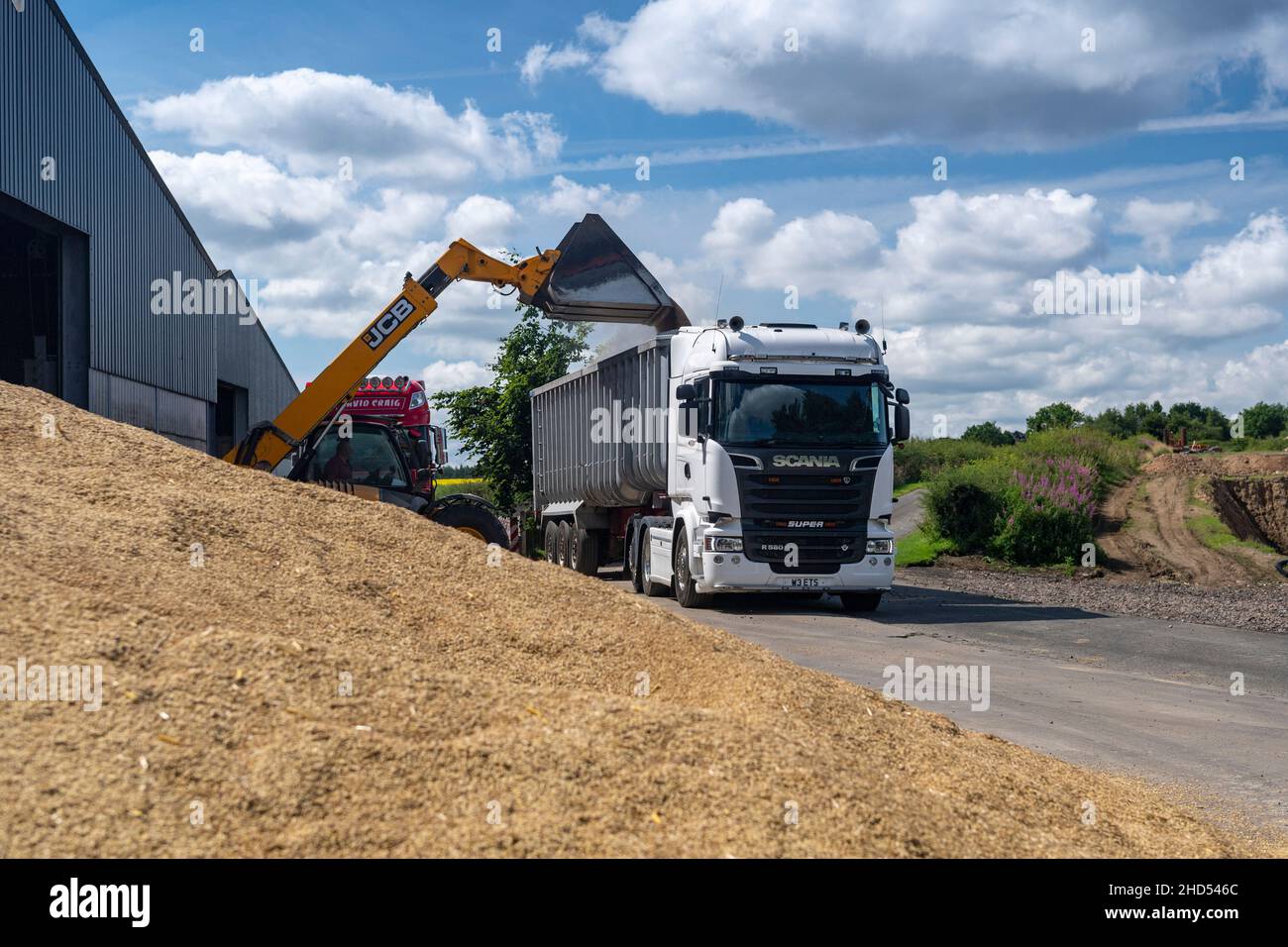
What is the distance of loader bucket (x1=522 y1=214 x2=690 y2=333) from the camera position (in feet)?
61.4

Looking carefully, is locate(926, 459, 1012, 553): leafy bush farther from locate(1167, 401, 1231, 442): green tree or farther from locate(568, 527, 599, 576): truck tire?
locate(1167, 401, 1231, 442): green tree

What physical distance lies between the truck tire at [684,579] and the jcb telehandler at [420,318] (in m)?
3.77

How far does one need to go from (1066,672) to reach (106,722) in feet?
31.3

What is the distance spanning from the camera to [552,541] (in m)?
25.0

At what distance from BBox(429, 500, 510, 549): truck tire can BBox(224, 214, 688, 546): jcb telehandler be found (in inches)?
42.6

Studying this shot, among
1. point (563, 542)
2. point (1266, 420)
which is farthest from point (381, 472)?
point (1266, 420)

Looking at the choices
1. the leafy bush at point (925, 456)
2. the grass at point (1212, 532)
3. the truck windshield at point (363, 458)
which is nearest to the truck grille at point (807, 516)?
the truck windshield at point (363, 458)

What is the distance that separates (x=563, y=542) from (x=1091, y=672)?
13.6 metres
